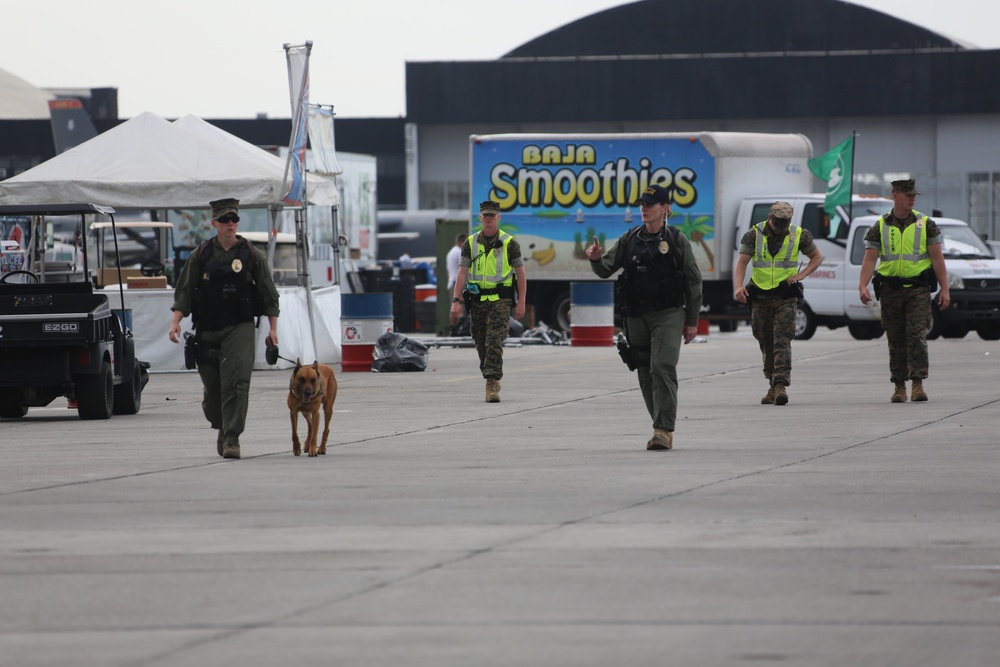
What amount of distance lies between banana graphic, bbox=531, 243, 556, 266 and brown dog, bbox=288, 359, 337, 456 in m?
18.7

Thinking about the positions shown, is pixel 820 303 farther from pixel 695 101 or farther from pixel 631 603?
pixel 695 101

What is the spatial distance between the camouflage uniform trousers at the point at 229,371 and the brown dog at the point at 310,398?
1.14 ft

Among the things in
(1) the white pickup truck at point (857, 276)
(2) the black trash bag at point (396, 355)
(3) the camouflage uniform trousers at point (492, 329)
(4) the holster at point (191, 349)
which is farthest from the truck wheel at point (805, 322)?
(4) the holster at point (191, 349)

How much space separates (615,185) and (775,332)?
1426 cm

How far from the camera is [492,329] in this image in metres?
17.5

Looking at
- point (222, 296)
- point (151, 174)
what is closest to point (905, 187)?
point (222, 296)

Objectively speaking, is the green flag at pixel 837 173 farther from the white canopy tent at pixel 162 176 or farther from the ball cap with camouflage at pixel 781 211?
the ball cap with camouflage at pixel 781 211

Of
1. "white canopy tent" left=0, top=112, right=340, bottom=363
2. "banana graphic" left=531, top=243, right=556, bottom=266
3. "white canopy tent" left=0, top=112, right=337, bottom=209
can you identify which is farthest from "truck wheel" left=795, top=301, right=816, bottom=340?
"white canopy tent" left=0, top=112, right=337, bottom=209

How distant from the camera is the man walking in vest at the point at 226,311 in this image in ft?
40.7

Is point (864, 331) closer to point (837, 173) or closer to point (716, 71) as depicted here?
point (837, 173)

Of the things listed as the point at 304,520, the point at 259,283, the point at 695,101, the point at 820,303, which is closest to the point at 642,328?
the point at 259,283

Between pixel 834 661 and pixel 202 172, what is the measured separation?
17987mm

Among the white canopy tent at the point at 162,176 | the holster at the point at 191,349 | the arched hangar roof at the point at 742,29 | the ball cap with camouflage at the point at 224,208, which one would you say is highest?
the arched hangar roof at the point at 742,29

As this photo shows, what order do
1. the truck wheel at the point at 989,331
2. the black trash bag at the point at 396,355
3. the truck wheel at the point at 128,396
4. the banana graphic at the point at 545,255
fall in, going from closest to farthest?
the truck wheel at the point at 128,396, the black trash bag at the point at 396,355, the truck wheel at the point at 989,331, the banana graphic at the point at 545,255
